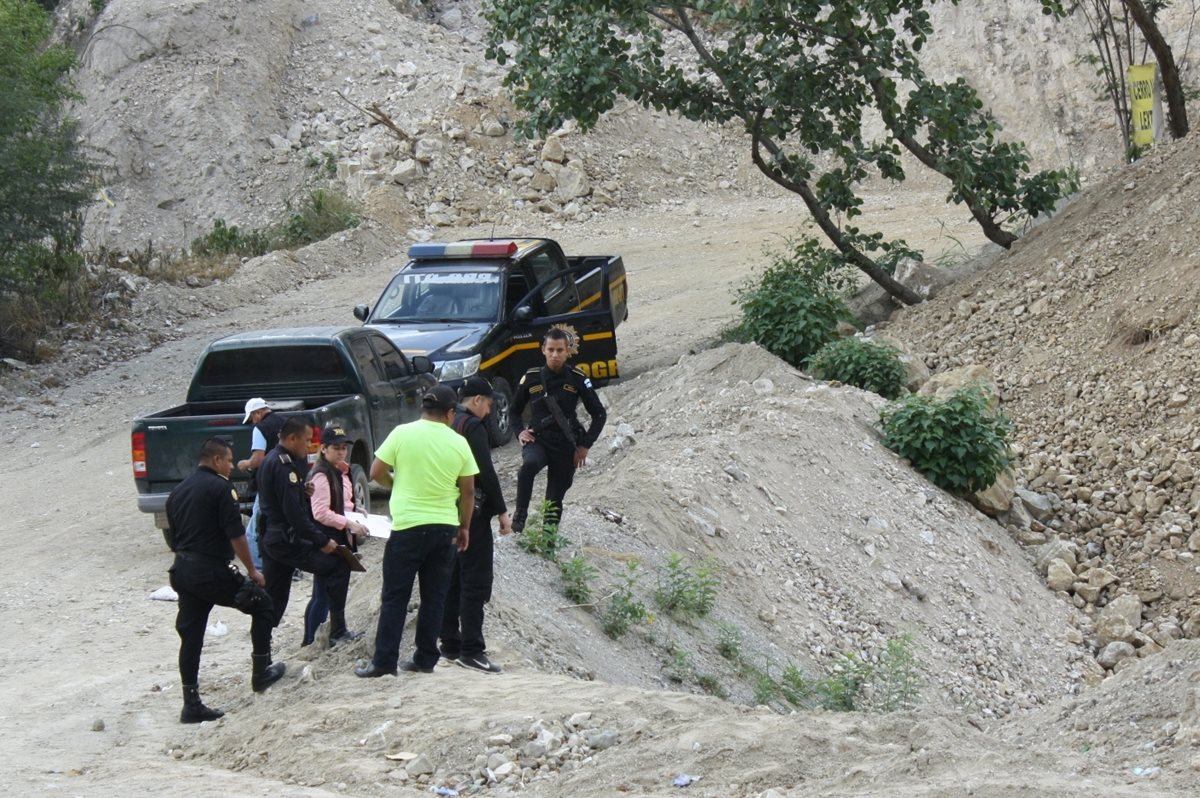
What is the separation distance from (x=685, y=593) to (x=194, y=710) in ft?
10.9

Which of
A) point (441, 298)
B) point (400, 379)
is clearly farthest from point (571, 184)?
point (400, 379)

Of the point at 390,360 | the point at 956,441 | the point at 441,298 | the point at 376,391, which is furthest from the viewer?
the point at 441,298

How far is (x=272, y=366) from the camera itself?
38.8 feet

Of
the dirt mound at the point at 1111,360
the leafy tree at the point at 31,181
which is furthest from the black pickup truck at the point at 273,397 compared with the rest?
the leafy tree at the point at 31,181

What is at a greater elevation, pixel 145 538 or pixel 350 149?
pixel 350 149

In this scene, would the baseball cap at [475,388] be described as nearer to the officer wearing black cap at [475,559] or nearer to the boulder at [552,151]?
the officer wearing black cap at [475,559]

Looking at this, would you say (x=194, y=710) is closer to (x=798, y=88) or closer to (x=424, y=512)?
(x=424, y=512)

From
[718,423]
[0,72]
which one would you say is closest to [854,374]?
[718,423]

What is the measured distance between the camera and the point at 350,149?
3353cm

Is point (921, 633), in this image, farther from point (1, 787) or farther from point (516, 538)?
point (1, 787)

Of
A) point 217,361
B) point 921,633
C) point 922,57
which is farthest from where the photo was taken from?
point 922,57

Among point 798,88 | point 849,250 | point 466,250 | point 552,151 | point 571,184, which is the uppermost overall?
point 552,151

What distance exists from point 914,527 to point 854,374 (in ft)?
10.5

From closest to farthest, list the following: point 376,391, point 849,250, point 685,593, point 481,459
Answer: point 481,459 → point 685,593 → point 376,391 → point 849,250
